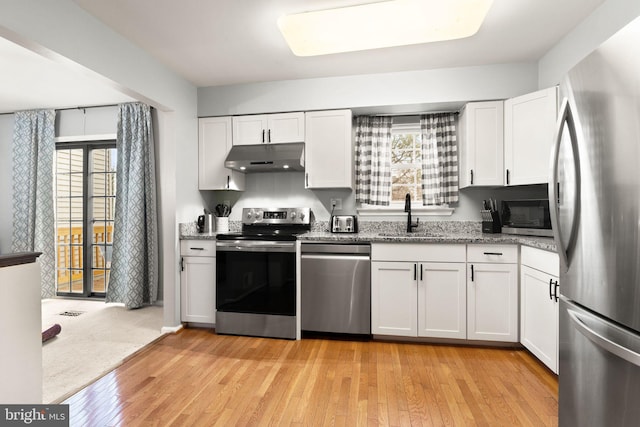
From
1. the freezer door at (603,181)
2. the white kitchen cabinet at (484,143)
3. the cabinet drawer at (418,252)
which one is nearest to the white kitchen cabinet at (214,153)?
the cabinet drawer at (418,252)

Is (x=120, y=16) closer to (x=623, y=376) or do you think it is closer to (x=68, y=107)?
(x=68, y=107)

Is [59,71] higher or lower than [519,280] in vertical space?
higher

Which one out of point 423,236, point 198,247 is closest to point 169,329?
point 198,247

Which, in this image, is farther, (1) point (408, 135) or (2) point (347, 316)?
(1) point (408, 135)

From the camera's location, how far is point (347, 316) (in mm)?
2865

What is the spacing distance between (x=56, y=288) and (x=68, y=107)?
95.0 inches

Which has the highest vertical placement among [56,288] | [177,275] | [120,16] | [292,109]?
[120,16]

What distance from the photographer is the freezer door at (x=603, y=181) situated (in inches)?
35.4

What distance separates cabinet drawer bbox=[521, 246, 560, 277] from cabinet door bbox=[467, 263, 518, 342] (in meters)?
0.16

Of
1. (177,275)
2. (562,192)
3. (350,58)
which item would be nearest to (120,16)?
(350,58)

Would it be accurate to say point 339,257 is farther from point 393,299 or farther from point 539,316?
point 539,316

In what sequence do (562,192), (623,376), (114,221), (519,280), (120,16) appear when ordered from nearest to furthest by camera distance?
(623,376) → (562,192) → (120,16) → (519,280) → (114,221)

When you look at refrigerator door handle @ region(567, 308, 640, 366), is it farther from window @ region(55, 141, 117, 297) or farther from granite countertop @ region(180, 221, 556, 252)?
window @ region(55, 141, 117, 297)

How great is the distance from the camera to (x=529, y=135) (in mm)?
2709
